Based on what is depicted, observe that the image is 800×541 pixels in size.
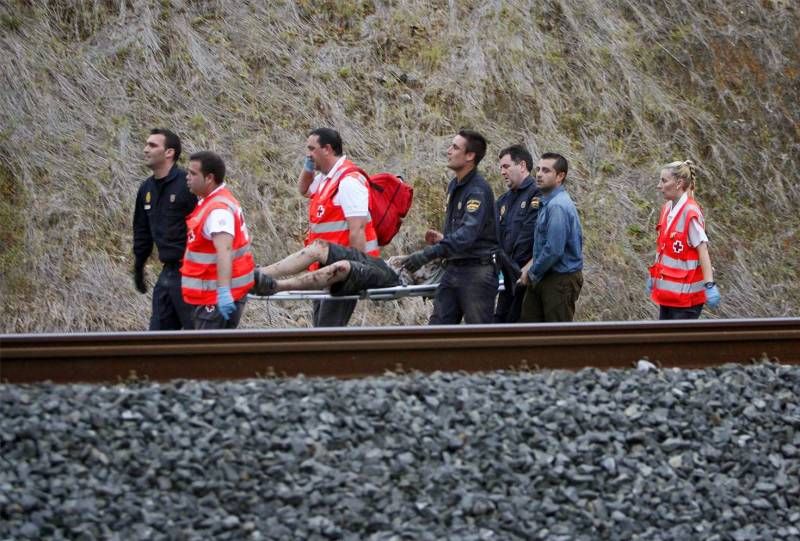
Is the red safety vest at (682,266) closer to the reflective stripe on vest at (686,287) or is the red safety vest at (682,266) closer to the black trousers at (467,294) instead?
the reflective stripe on vest at (686,287)

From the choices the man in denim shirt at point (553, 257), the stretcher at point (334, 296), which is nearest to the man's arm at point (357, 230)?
the stretcher at point (334, 296)

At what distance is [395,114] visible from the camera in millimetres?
14805

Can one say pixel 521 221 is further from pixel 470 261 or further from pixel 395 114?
pixel 395 114

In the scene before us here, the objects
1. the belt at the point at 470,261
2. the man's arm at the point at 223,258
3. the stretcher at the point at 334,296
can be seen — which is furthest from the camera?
the belt at the point at 470,261

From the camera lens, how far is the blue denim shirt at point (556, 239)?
9883 millimetres

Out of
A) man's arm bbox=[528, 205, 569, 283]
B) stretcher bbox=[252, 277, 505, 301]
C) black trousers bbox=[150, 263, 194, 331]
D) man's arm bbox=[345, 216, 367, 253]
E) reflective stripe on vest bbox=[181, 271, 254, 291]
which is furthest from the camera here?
man's arm bbox=[528, 205, 569, 283]

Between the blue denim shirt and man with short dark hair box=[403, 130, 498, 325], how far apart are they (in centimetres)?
42

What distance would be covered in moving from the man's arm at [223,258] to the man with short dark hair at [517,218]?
115 inches

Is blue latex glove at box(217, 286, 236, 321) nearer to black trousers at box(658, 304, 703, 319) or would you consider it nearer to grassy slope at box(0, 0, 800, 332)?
grassy slope at box(0, 0, 800, 332)

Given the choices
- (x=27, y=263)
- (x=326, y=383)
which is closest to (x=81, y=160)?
(x=27, y=263)

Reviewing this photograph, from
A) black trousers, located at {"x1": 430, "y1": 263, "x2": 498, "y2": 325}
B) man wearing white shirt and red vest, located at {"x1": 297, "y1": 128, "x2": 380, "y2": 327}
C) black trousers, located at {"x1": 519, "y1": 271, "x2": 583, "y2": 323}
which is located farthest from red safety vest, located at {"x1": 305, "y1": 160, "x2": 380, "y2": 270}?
black trousers, located at {"x1": 519, "y1": 271, "x2": 583, "y2": 323}

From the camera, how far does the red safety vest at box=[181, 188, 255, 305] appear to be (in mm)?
8586

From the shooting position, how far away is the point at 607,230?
1412 centimetres

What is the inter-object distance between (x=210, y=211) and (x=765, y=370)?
Result: 3.99 m
